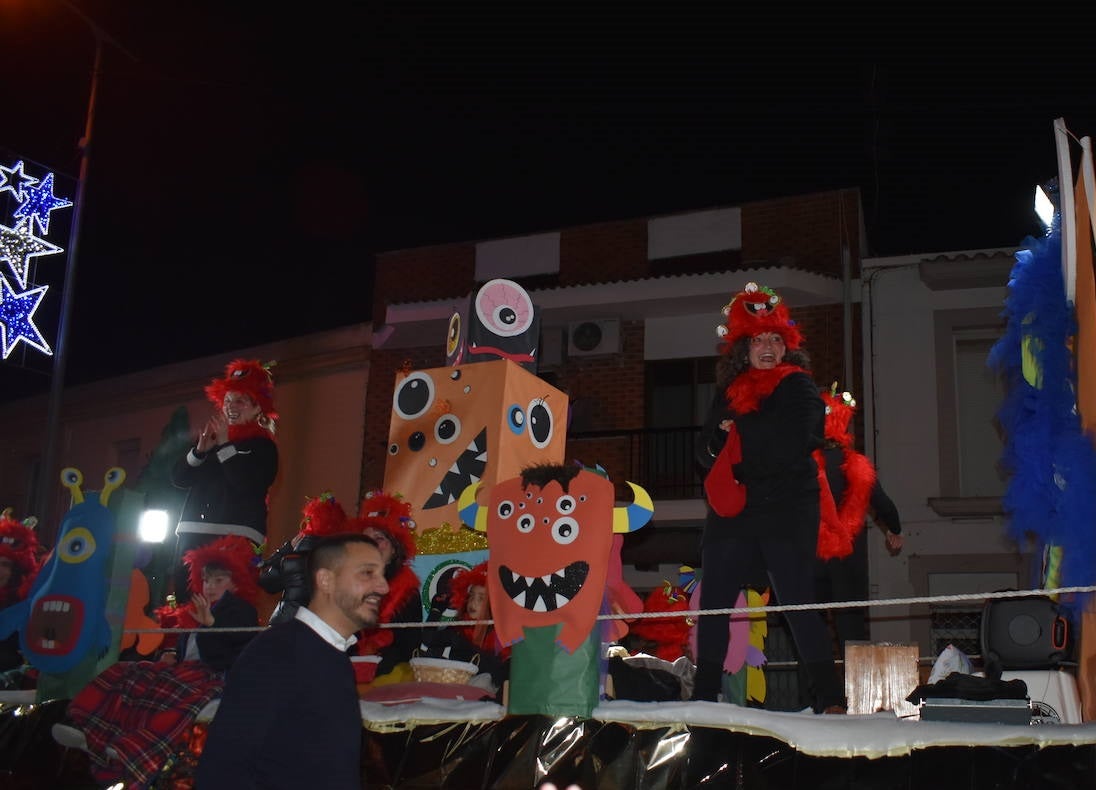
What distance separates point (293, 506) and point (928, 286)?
9.71 m

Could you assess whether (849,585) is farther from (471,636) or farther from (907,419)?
(907,419)

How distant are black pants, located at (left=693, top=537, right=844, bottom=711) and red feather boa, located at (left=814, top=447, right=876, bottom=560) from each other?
3.98 ft

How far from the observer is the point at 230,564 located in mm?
5594

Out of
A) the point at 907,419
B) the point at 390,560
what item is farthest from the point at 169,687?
the point at 907,419

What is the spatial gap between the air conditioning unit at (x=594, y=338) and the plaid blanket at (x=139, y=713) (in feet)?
34.6

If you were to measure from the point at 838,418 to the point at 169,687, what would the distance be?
4.05m

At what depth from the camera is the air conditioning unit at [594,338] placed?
15.1 metres

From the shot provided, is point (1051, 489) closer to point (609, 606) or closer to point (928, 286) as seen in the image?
point (609, 606)

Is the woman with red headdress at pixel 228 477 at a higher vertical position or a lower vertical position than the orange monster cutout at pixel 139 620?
higher

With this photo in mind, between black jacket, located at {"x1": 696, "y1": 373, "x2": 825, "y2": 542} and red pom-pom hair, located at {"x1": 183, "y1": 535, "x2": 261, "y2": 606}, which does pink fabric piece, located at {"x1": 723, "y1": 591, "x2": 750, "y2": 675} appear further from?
red pom-pom hair, located at {"x1": 183, "y1": 535, "x2": 261, "y2": 606}

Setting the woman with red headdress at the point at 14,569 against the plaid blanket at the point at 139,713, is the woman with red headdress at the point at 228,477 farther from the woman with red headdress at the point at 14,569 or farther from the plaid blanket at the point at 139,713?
the woman with red headdress at the point at 14,569

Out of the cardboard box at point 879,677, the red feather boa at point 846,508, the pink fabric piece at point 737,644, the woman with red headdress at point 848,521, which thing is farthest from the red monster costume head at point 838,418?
the cardboard box at point 879,677

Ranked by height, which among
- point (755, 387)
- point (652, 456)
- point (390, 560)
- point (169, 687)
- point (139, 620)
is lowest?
point (169, 687)

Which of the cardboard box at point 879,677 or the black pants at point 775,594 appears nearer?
the black pants at point 775,594
